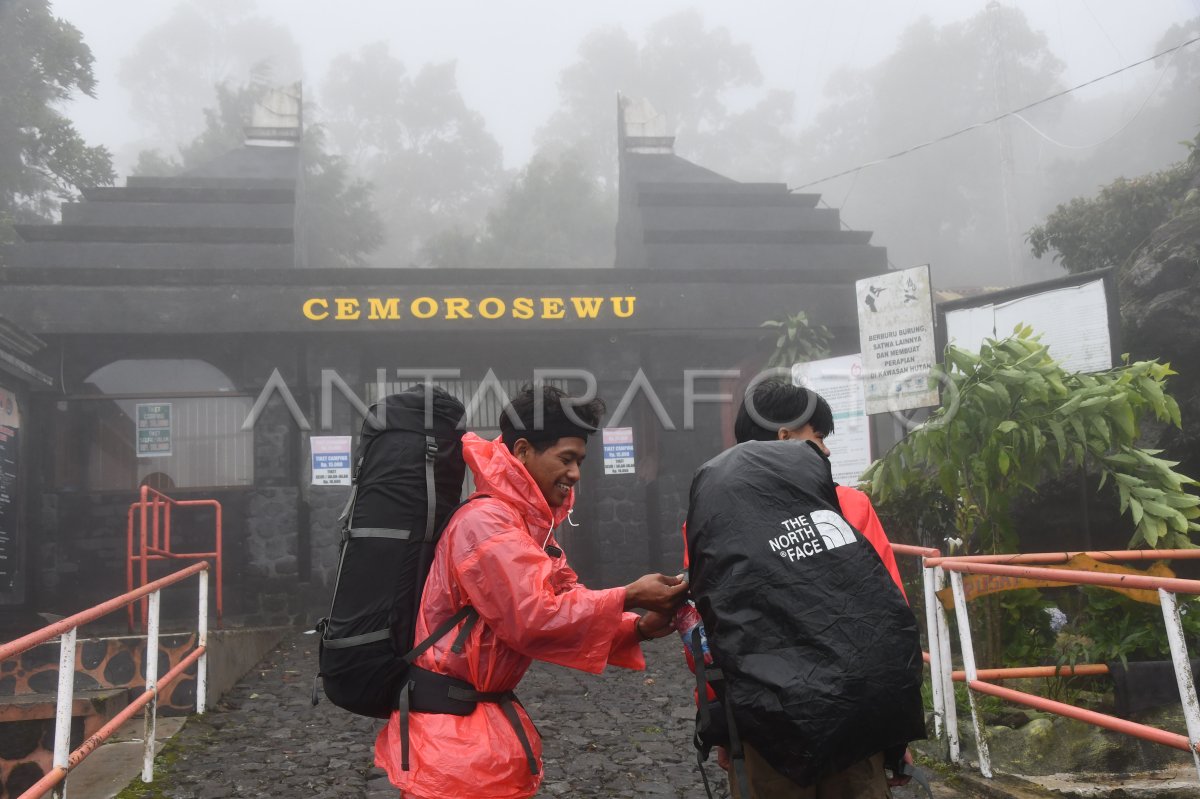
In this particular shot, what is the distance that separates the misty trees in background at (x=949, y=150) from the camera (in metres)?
51.0

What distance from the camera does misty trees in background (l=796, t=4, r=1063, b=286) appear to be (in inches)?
2009

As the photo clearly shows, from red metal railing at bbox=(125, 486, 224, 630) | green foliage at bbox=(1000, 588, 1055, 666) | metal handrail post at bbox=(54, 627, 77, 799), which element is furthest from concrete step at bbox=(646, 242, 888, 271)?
metal handrail post at bbox=(54, 627, 77, 799)

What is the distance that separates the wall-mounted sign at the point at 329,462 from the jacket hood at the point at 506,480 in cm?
987

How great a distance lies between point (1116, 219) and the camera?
536 inches

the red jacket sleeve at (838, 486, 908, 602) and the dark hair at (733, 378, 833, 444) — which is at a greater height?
the dark hair at (733, 378, 833, 444)

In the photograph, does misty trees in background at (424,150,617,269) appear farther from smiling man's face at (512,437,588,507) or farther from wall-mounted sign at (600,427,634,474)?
smiling man's face at (512,437,588,507)

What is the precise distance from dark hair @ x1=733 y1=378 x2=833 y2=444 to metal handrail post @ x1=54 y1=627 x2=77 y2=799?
2709 mm

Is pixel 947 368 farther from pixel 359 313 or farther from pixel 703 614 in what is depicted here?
pixel 359 313

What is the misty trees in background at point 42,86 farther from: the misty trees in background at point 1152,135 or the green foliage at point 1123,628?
the misty trees in background at point 1152,135

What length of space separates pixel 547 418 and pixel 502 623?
56cm

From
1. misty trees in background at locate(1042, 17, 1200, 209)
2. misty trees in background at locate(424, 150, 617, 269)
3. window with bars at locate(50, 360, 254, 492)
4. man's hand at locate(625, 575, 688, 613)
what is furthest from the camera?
misty trees in background at locate(1042, 17, 1200, 209)

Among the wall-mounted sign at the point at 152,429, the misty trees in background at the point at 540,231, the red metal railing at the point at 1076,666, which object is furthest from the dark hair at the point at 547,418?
the misty trees in background at the point at 540,231

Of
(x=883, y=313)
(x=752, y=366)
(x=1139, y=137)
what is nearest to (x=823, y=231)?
(x=752, y=366)

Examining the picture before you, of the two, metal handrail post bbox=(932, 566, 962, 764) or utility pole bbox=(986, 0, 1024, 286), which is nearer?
metal handrail post bbox=(932, 566, 962, 764)
